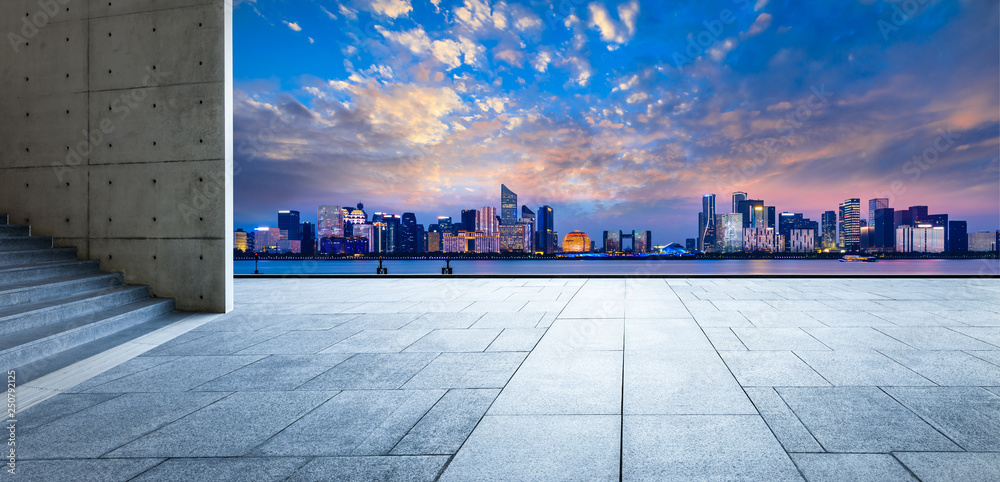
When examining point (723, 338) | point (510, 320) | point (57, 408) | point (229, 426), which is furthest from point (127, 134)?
point (723, 338)

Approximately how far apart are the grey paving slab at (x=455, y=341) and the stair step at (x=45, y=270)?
651 centimetres

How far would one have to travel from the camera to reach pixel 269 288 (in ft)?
42.0

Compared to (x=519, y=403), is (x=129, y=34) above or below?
above

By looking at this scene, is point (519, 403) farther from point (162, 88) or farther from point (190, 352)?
point (162, 88)

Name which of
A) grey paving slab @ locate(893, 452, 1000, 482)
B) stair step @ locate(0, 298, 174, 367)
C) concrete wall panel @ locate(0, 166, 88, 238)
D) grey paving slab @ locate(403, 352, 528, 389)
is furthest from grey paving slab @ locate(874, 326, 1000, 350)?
concrete wall panel @ locate(0, 166, 88, 238)

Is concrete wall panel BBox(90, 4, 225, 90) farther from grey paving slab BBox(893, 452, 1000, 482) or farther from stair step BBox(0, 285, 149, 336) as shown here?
grey paving slab BBox(893, 452, 1000, 482)

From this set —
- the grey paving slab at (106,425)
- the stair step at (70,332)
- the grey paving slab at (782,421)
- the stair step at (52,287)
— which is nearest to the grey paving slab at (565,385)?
the grey paving slab at (782,421)

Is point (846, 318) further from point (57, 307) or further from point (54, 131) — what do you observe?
point (54, 131)

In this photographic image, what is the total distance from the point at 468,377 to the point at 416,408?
3.05ft

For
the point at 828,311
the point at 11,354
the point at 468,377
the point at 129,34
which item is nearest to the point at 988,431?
the point at 468,377

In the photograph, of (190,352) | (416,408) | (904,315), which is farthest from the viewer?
(904,315)

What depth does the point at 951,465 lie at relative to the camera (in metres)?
2.76

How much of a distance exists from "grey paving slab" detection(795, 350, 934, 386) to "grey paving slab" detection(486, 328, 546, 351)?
3283mm

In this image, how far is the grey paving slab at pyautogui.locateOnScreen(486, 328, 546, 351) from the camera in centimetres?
579
